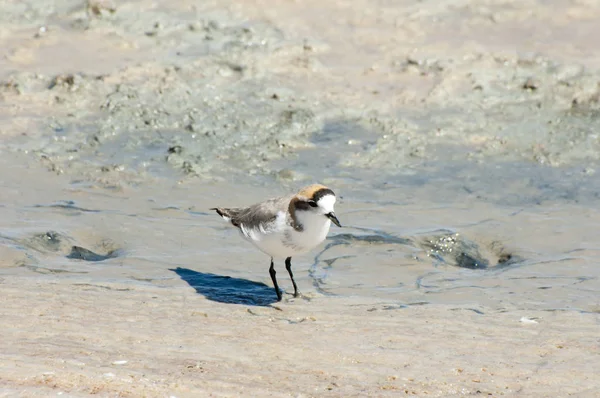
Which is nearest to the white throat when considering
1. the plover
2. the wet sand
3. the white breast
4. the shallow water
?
the plover

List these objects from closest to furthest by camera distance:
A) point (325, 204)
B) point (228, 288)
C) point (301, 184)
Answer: point (325, 204), point (228, 288), point (301, 184)

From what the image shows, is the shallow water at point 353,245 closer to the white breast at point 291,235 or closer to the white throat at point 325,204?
the white breast at point 291,235

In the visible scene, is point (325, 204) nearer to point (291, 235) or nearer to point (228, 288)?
point (291, 235)

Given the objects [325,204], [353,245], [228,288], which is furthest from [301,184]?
[325,204]

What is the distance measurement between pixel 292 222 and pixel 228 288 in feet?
2.99

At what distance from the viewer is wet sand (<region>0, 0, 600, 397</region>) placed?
564 centimetres

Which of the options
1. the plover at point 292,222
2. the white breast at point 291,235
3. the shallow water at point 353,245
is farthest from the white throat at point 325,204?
the shallow water at point 353,245

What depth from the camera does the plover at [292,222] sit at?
22.2 feet

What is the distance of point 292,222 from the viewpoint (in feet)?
22.9

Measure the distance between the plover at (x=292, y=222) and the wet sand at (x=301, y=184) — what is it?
45 cm

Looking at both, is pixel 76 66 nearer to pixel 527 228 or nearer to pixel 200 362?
pixel 527 228

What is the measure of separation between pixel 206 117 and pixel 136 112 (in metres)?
0.80

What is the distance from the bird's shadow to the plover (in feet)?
0.67

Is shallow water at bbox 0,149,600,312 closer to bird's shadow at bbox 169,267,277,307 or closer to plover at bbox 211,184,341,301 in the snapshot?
bird's shadow at bbox 169,267,277,307
